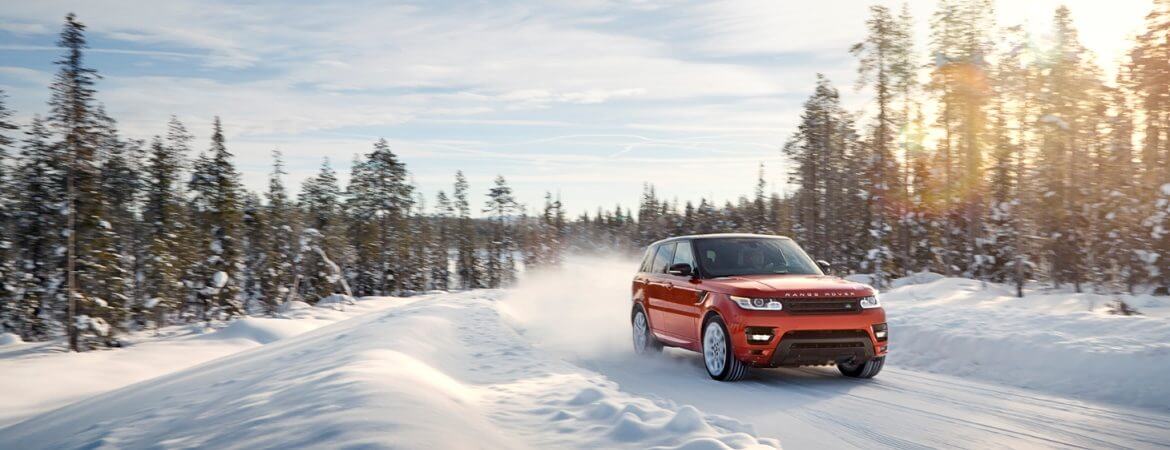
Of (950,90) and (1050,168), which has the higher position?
(950,90)

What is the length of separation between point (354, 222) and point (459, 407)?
62048 mm

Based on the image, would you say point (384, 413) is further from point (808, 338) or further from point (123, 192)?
point (123, 192)

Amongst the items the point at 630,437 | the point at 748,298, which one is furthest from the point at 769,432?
the point at 748,298

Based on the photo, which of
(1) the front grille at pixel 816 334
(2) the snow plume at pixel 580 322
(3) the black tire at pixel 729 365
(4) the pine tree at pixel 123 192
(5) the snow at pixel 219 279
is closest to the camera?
(1) the front grille at pixel 816 334

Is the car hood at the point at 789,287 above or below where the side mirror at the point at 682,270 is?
below

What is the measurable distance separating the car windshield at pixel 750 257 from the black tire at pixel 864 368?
1.42 metres

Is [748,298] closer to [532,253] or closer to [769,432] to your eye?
[769,432]

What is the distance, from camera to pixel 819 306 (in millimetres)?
8156

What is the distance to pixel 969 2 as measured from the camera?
29703 mm

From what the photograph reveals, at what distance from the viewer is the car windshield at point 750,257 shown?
9.81 m

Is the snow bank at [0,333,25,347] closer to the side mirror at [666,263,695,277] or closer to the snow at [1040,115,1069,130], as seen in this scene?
the side mirror at [666,263,695,277]

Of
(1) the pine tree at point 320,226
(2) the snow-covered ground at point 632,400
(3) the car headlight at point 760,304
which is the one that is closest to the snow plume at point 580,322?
(2) the snow-covered ground at point 632,400

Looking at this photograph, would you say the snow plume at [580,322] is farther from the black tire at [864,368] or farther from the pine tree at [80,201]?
the pine tree at [80,201]

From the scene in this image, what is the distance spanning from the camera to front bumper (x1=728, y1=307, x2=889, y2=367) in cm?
809
